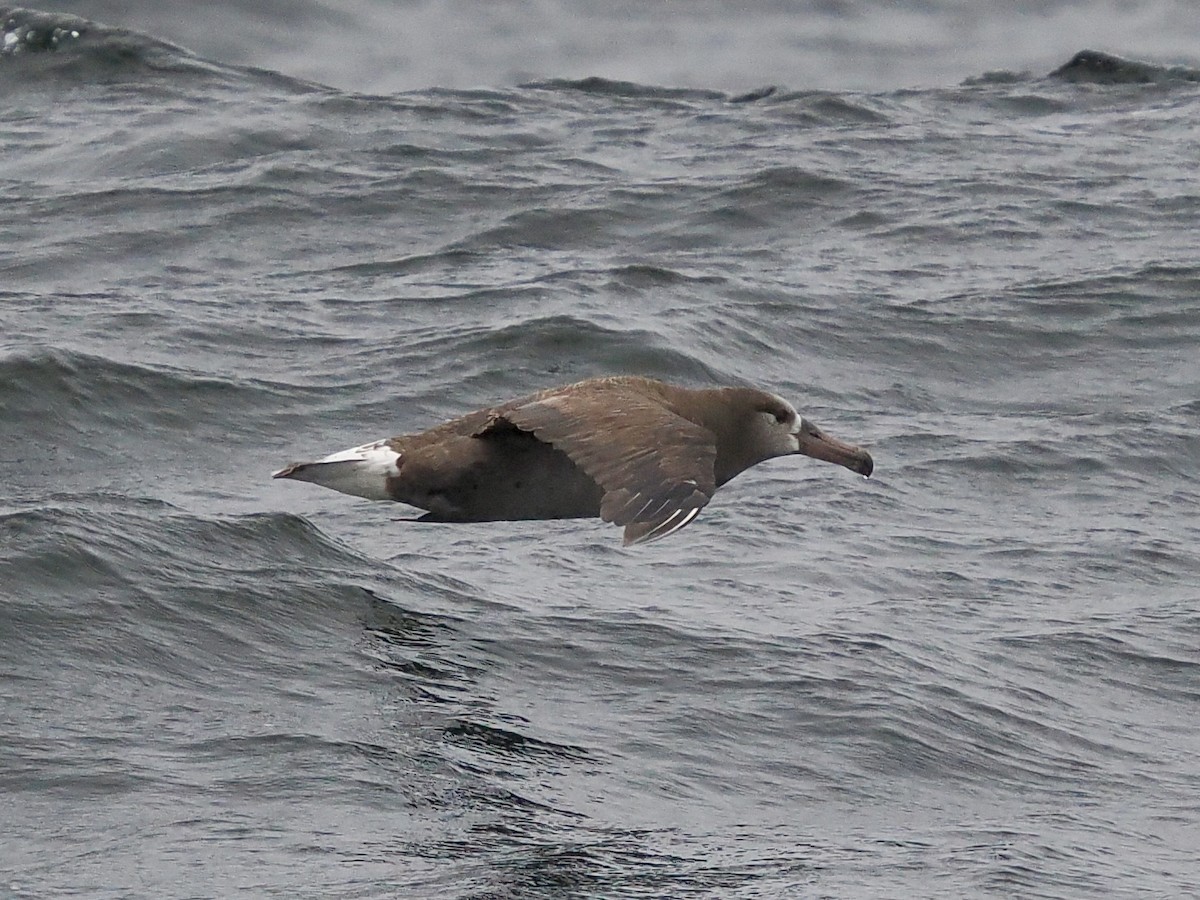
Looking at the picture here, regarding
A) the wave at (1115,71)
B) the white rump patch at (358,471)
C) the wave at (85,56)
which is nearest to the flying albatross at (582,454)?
the white rump patch at (358,471)

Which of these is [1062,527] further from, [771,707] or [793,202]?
[793,202]

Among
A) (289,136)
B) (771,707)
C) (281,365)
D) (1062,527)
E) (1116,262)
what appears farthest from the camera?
(289,136)

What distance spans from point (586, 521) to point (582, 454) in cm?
306

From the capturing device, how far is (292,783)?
816 centimetres

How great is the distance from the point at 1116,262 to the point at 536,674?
927 centimetres

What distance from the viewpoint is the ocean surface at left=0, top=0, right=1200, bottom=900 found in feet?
27.1

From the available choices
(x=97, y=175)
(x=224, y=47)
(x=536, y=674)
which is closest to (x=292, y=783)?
(x=536, y=674)

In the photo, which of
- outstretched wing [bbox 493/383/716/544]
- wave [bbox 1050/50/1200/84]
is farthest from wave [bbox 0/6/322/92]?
outstretched wing [bbox 493/383/716/544]

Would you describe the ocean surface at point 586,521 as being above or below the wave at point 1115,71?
below

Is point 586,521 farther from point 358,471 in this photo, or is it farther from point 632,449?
point 632,449

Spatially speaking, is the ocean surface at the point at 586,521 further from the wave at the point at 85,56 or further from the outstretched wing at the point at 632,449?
the outstretched wing at the point at 632,449

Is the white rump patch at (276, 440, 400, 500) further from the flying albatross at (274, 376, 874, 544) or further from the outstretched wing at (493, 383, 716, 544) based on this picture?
the outstretched wing at (493, 383, 716, 544)

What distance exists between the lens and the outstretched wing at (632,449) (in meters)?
8.59

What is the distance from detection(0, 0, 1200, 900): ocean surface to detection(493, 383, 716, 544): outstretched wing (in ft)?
3.43
